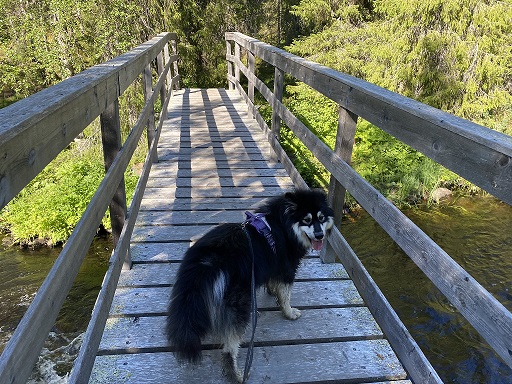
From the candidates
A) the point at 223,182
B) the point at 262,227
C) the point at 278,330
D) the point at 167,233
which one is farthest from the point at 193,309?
the point at 223,182

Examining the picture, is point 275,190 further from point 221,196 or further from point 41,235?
point 41,235

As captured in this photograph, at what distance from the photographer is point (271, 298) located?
9.04 ft

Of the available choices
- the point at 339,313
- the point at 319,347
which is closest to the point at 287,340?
the point at 319,347

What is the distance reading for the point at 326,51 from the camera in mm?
12781

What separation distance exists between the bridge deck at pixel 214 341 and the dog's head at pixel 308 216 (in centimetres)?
52

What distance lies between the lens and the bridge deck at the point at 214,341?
7.06ft

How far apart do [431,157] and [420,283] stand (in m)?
5.15

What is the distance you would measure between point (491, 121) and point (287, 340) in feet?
33.9

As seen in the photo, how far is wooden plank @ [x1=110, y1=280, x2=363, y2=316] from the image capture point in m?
2.55

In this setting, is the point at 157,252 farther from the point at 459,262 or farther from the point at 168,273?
the point at 459,262

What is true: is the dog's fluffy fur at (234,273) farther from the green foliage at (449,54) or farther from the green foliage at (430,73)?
the green foliage at (449,54)

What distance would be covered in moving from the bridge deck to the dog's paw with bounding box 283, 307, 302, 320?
0.12 ft

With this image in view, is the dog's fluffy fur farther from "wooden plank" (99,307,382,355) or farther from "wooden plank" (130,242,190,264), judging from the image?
"wooden plank" (130,242,190,264)

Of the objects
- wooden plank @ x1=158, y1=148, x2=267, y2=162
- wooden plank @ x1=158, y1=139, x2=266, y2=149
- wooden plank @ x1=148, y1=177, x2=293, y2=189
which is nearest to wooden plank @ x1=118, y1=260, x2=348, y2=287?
wooden plank @ x1=148, y1=177, x2=293, y2=189
